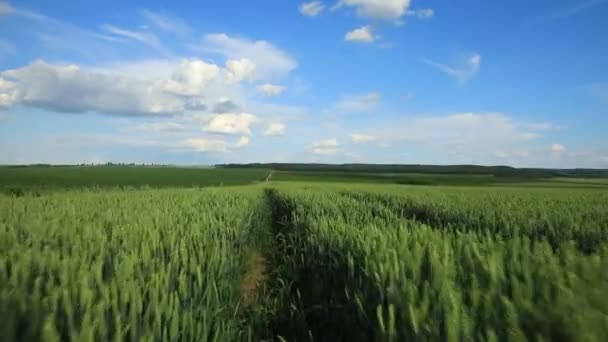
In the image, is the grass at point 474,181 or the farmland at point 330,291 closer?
the farmland at point 330,291

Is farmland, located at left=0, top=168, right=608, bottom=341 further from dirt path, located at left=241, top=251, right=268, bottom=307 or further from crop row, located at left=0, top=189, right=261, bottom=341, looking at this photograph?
dirt path, located at left=241, top=251, right=268, bottom=307

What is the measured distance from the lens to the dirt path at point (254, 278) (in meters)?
5.46

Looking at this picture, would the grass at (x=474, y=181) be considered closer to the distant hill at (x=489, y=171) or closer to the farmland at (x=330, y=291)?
the distant hill at (x=489, y=171)

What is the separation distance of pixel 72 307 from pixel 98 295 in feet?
0.96

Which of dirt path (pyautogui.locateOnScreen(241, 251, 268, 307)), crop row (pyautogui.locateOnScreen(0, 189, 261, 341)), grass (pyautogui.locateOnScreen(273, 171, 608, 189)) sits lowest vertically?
dirt path (pyautogui.locateOnScreen(241, 251, 268, 307))

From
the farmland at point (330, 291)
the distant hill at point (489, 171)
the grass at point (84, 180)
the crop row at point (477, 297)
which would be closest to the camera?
the crop row at point (477, 297)

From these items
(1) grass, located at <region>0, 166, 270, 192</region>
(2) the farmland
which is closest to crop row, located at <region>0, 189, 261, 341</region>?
(2) the farmland

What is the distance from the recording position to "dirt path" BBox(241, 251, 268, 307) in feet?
17.9

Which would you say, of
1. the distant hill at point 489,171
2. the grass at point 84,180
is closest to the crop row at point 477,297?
the grass at point 84,180

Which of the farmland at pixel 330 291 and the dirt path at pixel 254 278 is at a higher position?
the farmland at pixel 330 291

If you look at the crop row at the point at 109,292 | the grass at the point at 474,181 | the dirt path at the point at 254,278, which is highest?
the crop row at the point at 109,292

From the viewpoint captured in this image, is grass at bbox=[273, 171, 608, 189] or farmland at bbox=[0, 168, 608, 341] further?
grass at bbox=[273, 171, 608, 189]

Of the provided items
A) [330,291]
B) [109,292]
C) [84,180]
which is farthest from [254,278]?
[84,180]

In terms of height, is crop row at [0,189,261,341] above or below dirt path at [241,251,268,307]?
above
